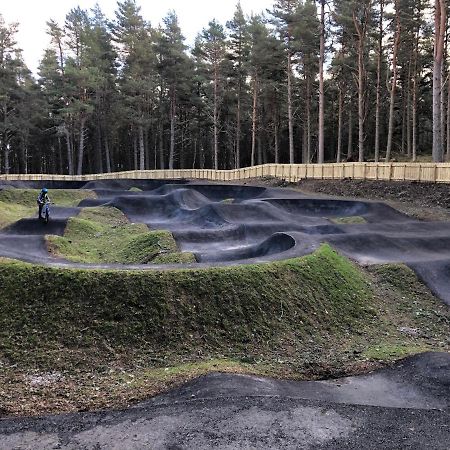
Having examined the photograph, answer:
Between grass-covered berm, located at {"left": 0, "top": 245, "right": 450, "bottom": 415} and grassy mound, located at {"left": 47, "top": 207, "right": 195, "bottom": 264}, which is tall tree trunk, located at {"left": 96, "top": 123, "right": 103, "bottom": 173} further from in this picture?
grass-covered berm, located at {"left": 0, "top": 245, "right": 450, "bottom": 415}

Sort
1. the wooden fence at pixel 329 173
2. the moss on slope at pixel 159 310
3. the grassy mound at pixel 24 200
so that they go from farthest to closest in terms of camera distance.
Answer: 1. the grassy mound at pixel 24 200
2. the wooden fence at pixel 329 173
3. the moss on slope at pixel 159 310

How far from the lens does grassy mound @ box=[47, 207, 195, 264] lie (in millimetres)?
17866

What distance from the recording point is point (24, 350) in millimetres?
10172

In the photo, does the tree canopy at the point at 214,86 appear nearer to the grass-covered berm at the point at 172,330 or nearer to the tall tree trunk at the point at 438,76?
the tall tree trunk at the point at 438,76

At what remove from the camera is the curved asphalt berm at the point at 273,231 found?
1672 centimetres

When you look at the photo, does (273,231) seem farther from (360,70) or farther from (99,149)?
(99,149)

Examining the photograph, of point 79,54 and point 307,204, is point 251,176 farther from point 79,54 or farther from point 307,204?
point 79,54

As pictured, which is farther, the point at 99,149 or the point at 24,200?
the point at 99,149

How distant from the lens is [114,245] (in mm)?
21375

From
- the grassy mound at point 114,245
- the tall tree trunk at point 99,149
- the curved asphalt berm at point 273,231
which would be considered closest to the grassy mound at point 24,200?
the curved asphalt berm at point 273,231

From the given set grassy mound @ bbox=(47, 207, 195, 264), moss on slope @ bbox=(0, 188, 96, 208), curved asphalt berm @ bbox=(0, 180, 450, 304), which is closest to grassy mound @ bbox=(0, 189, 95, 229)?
moss on slope @ bbox=(0, 188, 96, 208)

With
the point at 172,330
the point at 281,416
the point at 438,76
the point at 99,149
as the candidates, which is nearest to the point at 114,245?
the point at 172,330

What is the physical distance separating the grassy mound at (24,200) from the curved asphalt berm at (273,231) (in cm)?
249

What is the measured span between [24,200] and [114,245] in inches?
632
